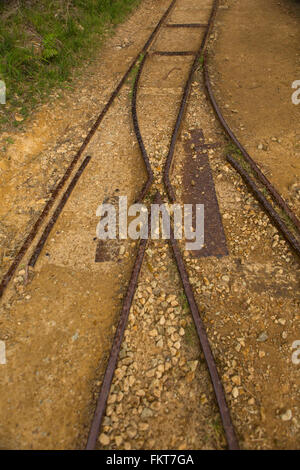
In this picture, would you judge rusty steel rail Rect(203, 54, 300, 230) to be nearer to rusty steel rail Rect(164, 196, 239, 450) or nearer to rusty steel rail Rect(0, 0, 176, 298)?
rusty steel rail Rect(164, 196, 239, 450)

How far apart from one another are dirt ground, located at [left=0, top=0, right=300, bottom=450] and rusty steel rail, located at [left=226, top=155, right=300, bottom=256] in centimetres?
11

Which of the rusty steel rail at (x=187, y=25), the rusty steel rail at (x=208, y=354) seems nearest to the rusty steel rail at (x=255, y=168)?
the rusty steel rail at (x=208, y=354)

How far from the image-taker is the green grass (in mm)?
6434

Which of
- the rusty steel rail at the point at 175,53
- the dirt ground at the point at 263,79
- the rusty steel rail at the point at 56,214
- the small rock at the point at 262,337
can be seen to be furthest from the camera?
the rusty steel rail at the point at 175,53

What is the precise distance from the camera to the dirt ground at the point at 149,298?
304 centimetres

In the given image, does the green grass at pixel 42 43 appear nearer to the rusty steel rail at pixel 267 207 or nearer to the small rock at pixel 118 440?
the rusty steel rail at pixel 267 207

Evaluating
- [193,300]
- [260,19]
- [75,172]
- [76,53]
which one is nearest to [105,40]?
[76,53]

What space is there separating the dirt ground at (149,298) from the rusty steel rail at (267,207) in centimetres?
11

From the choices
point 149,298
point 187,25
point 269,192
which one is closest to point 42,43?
point 187,25

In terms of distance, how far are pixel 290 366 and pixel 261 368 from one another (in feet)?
1.00

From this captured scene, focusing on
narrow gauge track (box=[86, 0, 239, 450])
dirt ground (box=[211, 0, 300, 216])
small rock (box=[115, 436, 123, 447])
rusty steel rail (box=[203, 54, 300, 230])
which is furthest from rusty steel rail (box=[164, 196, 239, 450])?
dirt ground (box=[211, 0, 300, 216])

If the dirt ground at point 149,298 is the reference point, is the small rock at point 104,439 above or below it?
below

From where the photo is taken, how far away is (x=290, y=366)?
3275 mm

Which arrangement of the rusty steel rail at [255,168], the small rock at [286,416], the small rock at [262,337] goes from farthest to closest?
1. the rusty steel rail at [255,168]
2. the small rock at [262,337]
3. the small rock at [286,416]
